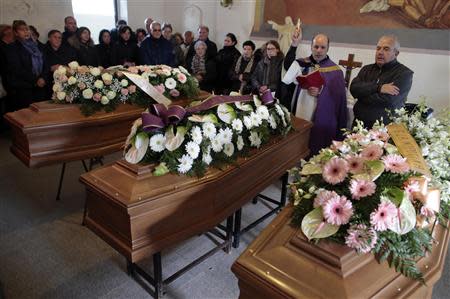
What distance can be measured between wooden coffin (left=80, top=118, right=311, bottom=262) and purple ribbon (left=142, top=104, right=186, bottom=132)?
0.71ft

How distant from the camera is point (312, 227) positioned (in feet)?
3.72

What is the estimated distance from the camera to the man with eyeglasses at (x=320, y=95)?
10.8ft

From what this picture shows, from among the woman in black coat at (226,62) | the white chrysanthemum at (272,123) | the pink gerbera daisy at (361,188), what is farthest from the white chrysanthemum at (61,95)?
the woman in black coat at (226,62)

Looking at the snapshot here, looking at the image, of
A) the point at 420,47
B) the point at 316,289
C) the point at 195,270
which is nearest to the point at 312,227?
the point at 316,289

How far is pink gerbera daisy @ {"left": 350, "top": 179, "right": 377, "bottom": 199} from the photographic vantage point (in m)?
1.13

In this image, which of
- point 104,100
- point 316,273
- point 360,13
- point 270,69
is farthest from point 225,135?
point 360,13

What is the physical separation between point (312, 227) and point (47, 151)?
2.04m

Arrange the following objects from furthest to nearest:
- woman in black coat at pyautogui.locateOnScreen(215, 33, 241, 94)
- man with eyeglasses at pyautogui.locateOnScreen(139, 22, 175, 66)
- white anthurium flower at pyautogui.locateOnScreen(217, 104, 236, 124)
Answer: man with eyeglasses at pyautogui.locateOnScreen(139, 22, 175, 66), woman in black coat at pyautogui.locateOnScreen(215, 33, 241, 94), white anthurium flower at pyautogui.locateOnScreen(217, 104, 236, 124)

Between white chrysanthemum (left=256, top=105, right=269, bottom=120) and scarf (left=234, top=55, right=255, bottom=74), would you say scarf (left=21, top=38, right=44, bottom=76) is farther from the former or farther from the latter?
white chrysanthemum (left=256, top=105, right=269, bottom=120)

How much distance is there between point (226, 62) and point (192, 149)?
367 cm

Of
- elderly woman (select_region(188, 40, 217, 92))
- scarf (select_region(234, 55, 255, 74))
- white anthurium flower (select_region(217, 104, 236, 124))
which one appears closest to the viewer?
white anthurium flower (select_region(217, 104, 236, 124))

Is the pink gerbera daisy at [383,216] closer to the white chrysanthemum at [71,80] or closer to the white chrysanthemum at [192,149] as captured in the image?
the white chrysanthemum at [192,149]

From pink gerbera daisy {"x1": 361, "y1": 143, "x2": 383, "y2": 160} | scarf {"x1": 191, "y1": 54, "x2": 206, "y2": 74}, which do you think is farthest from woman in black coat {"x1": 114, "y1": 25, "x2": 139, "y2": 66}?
pink gerbera daisy {"x1": 361, "y1": 143, "x2": 383, "y2": 160}

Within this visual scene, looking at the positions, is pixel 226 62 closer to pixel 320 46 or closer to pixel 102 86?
pixel 320 46
